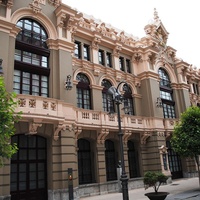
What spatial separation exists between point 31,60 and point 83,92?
588 cm

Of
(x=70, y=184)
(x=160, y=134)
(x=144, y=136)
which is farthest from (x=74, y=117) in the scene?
(x=160, y=134)

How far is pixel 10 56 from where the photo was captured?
54.3ft

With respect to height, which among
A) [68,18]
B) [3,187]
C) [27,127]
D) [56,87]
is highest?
[68,18]

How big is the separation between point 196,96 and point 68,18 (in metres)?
24.2

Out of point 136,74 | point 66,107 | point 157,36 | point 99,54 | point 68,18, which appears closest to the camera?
point 66,107

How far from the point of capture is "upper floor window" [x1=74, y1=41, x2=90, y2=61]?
2280 centimetres

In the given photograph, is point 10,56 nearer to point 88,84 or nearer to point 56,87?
point 56,87

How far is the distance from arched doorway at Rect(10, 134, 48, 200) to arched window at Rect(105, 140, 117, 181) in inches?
274

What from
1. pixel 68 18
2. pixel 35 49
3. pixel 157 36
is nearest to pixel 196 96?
pixel 157 36

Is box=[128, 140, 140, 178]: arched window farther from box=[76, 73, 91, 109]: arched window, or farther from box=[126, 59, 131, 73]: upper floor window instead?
box=[126, 59, 131, 73]: upper floor window

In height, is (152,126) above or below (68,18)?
below

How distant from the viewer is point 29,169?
16.8 m

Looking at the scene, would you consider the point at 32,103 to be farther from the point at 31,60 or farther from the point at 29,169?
the point at 29,169

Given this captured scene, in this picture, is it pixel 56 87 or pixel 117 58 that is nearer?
pixel 56 87
